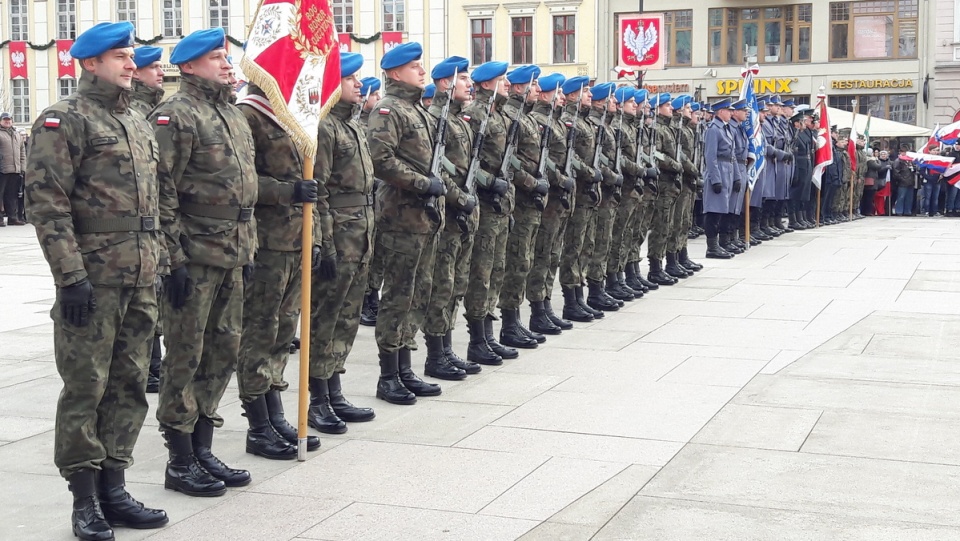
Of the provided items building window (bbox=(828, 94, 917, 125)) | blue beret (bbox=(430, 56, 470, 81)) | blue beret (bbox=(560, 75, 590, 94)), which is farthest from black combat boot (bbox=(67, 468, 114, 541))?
building window (bbox=(828, 94, 917, 125))

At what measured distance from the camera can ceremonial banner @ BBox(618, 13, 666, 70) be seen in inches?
784

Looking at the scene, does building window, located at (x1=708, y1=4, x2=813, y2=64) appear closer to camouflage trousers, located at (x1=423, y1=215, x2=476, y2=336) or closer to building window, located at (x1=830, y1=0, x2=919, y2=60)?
building window, located at (x1=830, y1=0, x2=919, y2=60)

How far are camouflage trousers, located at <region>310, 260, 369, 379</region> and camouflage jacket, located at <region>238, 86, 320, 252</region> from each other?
0.58 m

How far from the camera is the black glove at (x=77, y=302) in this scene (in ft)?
16.2

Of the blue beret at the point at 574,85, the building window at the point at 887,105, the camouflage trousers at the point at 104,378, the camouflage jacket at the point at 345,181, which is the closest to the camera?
the camouflage trousers at the point at 104,378

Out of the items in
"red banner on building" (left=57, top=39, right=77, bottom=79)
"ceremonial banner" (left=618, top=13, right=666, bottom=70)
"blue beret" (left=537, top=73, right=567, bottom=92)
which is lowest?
"blue beret" (left=537, top=73, right=567, bottom=92)

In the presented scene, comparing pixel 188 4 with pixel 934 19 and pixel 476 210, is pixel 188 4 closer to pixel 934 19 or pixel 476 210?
pixel 934 19

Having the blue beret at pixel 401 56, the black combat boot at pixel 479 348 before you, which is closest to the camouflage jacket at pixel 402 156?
the blue beret at pixel 401 56

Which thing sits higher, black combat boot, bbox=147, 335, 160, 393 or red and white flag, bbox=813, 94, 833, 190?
red and white flag, bbox=813, 94, 833, 190

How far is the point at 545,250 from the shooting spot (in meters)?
10.4

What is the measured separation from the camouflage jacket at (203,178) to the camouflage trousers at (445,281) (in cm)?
259

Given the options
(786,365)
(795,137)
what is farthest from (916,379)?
(795,137)

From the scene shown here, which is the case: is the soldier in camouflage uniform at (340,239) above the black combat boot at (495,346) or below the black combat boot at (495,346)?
above

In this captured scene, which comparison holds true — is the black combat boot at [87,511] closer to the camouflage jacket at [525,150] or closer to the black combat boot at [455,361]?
the black combat boot at [455,361]
